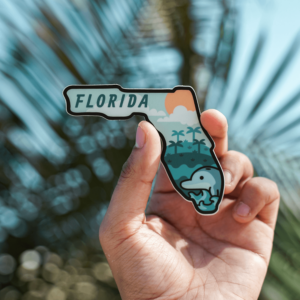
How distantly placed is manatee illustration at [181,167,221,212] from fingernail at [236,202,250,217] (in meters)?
0.17

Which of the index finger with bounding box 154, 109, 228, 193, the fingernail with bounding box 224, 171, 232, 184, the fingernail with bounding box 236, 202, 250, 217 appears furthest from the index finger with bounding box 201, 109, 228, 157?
the fingernail with bounding box 236, 202, 250, 217

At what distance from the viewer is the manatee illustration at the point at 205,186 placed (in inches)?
28.7

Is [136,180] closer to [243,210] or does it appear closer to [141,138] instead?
[141,138]

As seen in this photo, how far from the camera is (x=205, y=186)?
730 millimetres

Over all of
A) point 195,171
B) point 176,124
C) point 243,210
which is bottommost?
point 243,210

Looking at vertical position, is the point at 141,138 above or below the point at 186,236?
above

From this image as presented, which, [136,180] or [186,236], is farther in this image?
[186,236]

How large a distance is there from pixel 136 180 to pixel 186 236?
35 centimetres

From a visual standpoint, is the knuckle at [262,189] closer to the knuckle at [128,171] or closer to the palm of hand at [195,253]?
the palm of hand at [195,253]

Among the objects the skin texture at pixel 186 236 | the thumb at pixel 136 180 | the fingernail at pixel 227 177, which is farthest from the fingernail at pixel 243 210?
the thumb at pixel 136 180

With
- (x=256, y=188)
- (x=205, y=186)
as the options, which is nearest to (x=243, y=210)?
(x=256, y=188)

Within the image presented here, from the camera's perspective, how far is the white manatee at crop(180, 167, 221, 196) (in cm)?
73

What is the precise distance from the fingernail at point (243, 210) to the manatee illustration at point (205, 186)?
167 millimetres

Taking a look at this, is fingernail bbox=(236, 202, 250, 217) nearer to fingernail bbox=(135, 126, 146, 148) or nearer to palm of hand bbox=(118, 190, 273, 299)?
palm of hand bbox=(118, 190, 273, 299)
